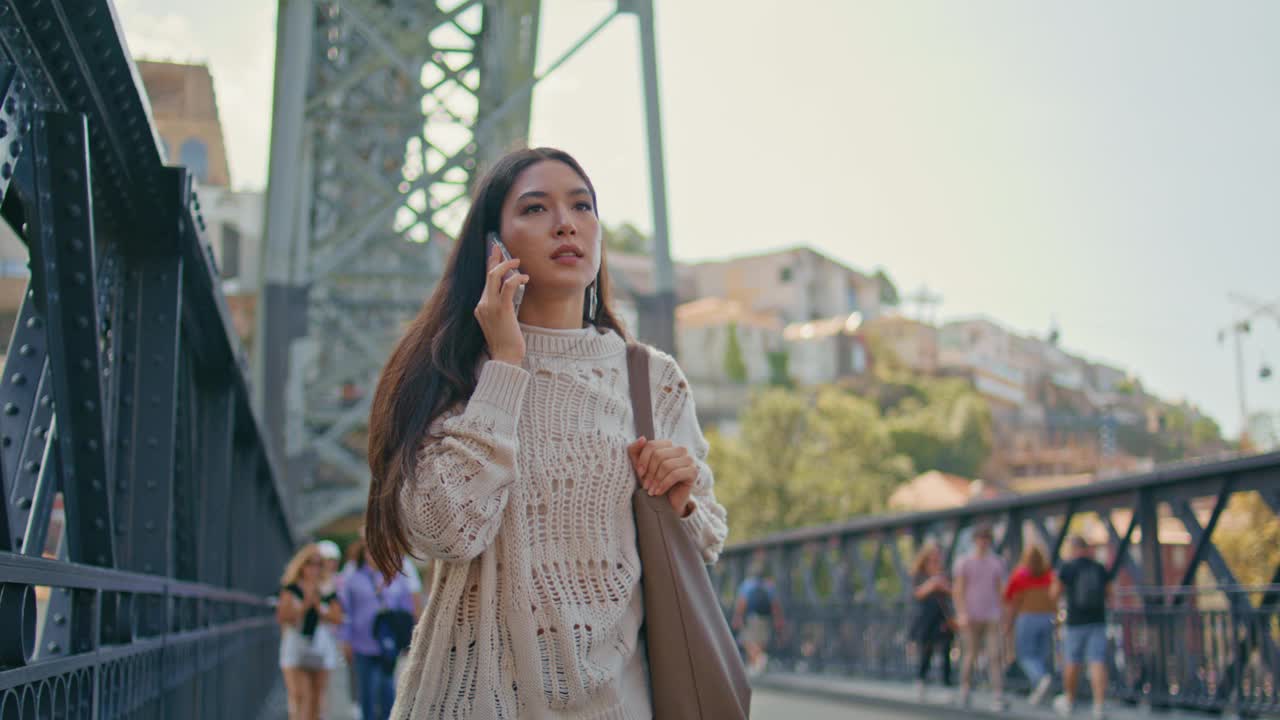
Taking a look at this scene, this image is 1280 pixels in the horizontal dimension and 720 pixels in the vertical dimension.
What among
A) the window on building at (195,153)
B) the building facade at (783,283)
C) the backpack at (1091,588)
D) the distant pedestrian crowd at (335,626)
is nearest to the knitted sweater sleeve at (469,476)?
the window on building at (195,153)

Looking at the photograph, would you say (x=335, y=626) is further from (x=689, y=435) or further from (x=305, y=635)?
(x=689, y=435)

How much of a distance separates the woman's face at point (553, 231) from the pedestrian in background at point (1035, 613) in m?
12.8

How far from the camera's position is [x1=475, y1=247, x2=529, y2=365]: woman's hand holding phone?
2.86 meters

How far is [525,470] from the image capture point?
111 inches

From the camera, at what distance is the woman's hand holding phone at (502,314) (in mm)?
2861

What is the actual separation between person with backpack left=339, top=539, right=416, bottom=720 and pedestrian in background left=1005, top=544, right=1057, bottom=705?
6725mm

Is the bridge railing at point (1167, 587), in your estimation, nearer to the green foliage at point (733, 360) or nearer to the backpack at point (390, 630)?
the backpack at point (390, 630)

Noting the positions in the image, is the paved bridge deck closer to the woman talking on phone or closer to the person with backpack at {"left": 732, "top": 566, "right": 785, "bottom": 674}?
the person with backpack at {"left": 732, "top": 566, "right": 785, "bottom": 674}

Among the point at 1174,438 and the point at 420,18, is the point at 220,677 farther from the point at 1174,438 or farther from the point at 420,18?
the point at 1174,438

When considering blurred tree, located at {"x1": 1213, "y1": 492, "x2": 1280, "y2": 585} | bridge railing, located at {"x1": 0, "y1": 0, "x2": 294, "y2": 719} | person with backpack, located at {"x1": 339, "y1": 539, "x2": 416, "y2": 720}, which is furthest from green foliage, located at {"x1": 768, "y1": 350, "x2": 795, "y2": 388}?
bridge railing, located at {"x1": 0, "y1": 0, "x2": 294, "y2": 719}

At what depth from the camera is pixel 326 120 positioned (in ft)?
63.2

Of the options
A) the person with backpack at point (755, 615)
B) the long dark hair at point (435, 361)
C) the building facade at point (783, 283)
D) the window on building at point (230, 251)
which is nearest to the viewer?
the long dark hair at point (435, 361)

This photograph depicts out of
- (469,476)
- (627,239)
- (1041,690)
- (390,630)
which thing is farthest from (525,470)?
(627,239)

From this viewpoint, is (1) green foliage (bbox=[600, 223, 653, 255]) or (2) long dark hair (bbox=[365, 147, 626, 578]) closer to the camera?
(2) long dark hair (bbox=[365, 147, 626, 578])
